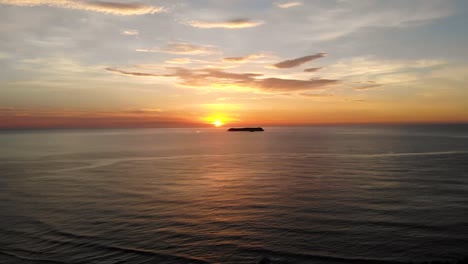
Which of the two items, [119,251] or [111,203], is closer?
[119,251]

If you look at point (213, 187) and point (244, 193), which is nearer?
point (244, 193)

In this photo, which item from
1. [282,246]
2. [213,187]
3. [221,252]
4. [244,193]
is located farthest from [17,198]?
[282,246]

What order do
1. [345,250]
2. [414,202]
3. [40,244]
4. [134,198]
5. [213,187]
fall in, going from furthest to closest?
[213,187]
[134,198]
[414,202]
[40,244]
[345,250]

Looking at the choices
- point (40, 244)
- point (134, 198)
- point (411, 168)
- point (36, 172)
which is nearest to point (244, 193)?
point (134, 198)

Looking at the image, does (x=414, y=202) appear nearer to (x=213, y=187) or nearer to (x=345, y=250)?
(x=345, y=250)

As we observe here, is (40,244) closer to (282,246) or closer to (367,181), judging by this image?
(282,246)

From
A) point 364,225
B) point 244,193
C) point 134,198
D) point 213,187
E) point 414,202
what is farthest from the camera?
point 213,187

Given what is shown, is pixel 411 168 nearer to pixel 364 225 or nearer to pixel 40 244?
pixel 364 225

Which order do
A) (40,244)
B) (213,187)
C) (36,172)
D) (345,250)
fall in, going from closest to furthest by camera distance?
1. (345,250)
2. (40,244)
3. (213,187)
4. (36,172)

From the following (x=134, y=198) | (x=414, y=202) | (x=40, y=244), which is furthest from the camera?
(x=134, y=198)
